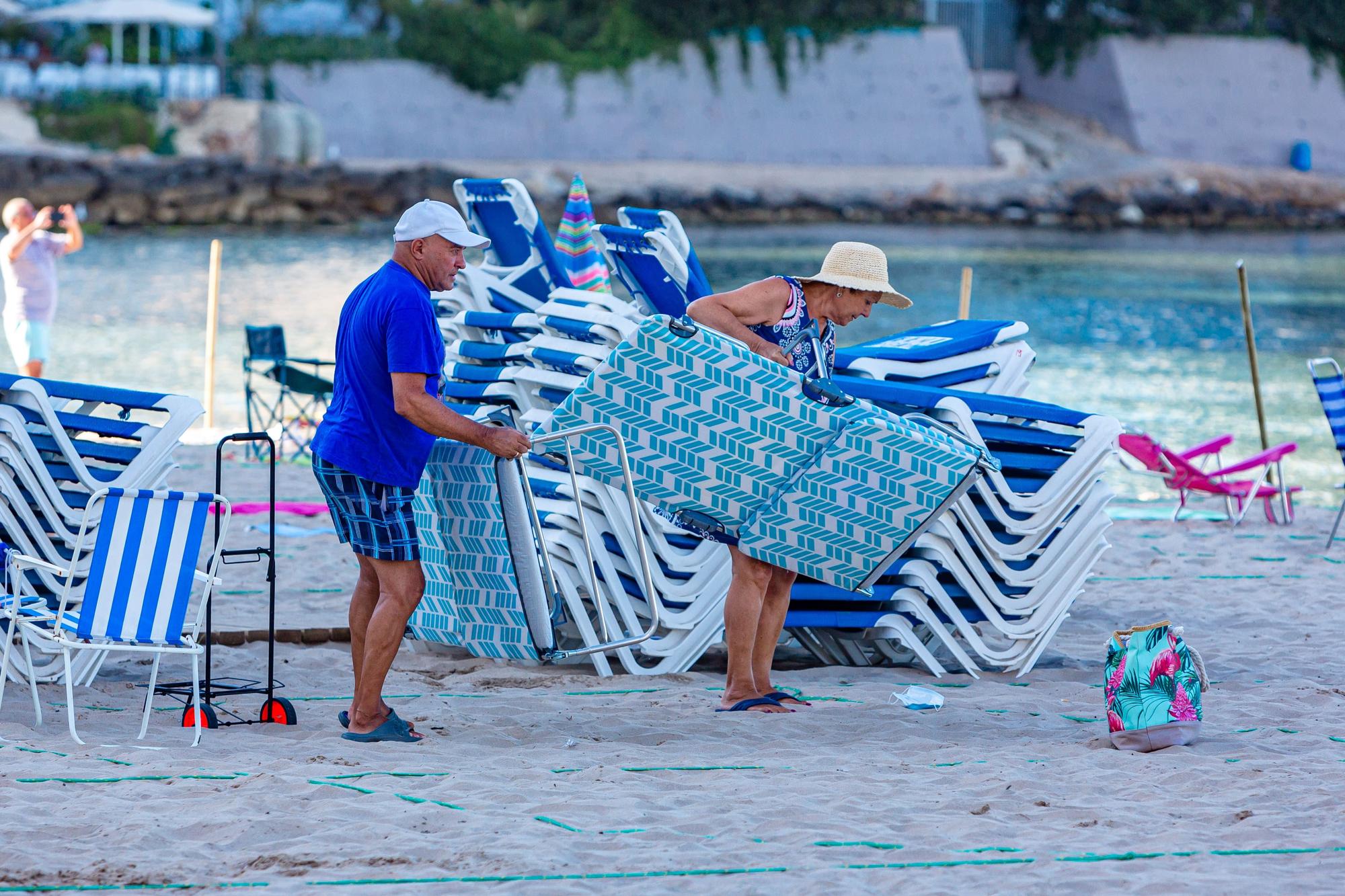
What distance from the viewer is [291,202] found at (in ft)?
136

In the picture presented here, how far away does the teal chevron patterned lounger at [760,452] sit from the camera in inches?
184

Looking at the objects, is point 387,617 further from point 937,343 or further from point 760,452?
point 937,343

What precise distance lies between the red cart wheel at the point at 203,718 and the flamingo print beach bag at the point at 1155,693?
9.09 ft

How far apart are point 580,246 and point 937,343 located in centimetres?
244

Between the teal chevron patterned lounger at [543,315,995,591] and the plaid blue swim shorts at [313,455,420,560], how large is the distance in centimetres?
60

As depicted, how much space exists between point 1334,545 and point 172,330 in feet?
52.9

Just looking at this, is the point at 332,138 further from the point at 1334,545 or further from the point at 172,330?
the point at 1334,545

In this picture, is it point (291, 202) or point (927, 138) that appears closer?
point (291, 202)

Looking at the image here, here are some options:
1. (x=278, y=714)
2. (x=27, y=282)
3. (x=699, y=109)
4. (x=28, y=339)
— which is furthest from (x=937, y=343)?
(x=699, y=109)

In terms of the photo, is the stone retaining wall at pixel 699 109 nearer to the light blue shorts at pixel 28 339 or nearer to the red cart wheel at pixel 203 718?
the light blue shorts at pixel 28 339

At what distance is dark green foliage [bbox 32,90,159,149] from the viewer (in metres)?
40.0

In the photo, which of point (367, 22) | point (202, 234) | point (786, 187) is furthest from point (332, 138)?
point (786, 187)

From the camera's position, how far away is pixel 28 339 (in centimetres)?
1132

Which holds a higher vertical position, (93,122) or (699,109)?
(699,109)
